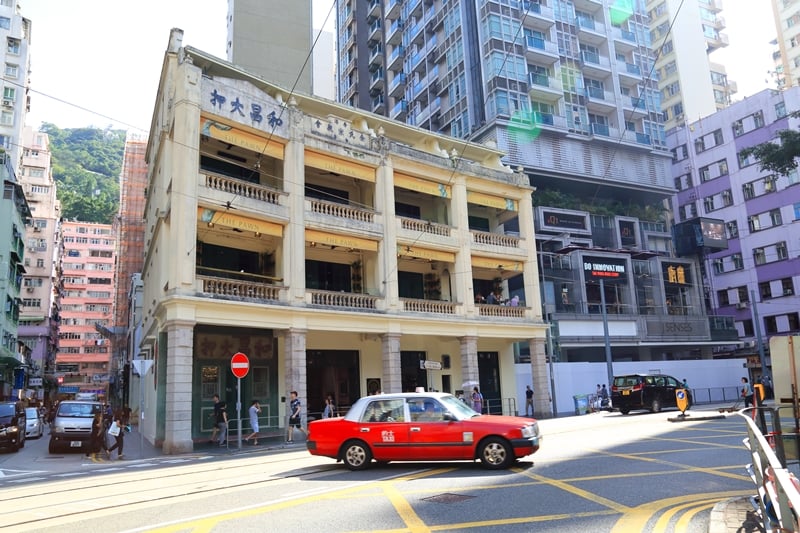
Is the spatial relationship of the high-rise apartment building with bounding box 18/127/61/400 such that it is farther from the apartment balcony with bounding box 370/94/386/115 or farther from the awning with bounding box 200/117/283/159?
the awning with bounding box 200/117/283/159

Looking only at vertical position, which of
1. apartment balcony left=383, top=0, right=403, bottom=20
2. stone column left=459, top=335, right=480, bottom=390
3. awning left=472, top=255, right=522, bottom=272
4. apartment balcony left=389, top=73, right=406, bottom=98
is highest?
apartment balcony left=383, top=0, right=403, bottom=20

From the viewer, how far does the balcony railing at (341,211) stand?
80.0 ft

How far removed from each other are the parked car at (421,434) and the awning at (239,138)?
13.3 meters

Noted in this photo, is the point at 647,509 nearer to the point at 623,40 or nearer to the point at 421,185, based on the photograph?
the point at 421,185

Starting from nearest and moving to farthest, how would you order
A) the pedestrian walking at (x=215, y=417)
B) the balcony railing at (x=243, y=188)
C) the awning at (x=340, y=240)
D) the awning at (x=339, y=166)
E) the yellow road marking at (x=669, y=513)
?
the yellow road marking at (x=669, y=513), the pedestrian walking at (x=215, y=417), the balcony railing at (x=243, y=188), the awning at (x=340, y=240), the awning at (x=339, y=166)

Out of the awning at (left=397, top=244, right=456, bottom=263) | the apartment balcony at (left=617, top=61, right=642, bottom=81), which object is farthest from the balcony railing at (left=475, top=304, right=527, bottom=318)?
the apartment balcony at (left=617, top=61, right=642, bottom=81)

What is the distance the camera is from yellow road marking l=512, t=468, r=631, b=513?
24.4 feet

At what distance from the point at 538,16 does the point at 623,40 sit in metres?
9.82

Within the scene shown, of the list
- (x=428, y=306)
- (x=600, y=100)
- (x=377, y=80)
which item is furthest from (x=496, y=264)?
(x=377, y=80)

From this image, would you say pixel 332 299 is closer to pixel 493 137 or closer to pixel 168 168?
pixel 168 168

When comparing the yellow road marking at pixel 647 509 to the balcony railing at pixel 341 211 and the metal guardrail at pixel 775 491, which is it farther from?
the balcony railing at pixel 341 211

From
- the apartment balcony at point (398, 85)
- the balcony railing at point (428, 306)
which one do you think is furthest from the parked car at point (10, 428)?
the apartment balcony at point (398, 85)

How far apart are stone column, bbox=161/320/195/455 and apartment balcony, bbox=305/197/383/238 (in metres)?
6.85

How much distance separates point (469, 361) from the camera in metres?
27.4
